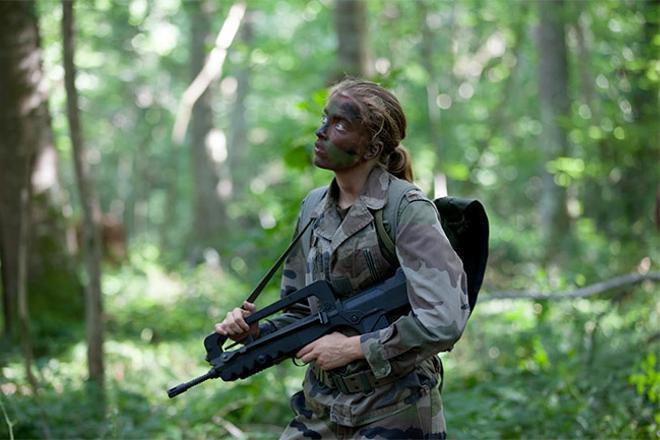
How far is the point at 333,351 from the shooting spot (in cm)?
317

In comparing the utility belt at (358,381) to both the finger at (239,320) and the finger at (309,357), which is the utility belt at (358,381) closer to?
the finger at (309,357)

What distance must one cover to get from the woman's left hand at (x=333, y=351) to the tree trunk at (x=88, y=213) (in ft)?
13.7

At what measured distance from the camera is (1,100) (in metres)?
9.41

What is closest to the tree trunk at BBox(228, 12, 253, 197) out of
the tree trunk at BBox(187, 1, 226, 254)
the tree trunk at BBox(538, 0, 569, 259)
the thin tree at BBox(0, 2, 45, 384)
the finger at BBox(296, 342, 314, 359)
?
the tree trunk at BBox(187, 1, 226, 254)

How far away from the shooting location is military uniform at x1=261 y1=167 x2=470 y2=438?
3.05 meters

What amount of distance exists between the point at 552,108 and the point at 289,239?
1132 cm

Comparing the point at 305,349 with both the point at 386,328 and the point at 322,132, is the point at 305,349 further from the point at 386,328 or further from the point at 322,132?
the point at 322,132

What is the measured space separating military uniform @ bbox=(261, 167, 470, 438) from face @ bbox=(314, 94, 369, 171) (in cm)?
13

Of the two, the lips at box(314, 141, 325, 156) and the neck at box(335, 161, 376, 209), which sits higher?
the lips at box(314, 141, 325, 156)

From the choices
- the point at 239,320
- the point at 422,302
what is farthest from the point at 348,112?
the point at 239,320

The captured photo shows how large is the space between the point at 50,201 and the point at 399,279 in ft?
28.5

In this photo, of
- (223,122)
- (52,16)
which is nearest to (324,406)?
(52,16)

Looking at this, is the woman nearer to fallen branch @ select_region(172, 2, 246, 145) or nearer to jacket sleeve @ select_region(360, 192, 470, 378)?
jacket sleeve @ select_region(360, 192, 470, 378)

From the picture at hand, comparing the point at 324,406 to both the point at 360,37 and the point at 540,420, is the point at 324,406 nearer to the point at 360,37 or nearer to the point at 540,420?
the point at 540,420
